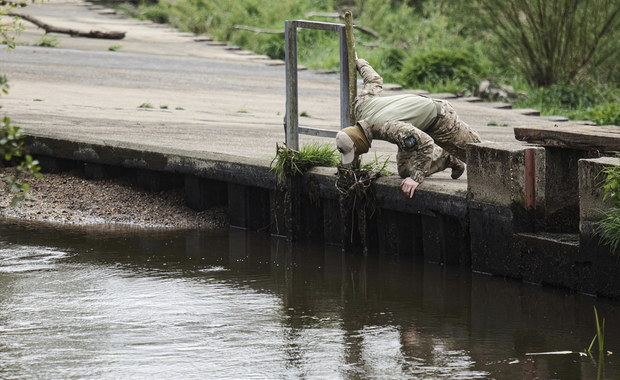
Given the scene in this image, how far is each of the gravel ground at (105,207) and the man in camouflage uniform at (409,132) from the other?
7.61 ft

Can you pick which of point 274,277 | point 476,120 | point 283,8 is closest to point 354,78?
point 274,277

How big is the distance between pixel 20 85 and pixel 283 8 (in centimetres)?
963

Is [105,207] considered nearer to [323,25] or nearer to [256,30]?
[323,25]

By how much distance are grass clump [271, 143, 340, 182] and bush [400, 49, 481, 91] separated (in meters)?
8.04

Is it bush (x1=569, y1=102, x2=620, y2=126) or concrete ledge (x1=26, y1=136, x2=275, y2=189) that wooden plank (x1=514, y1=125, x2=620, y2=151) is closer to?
concrete ledge (x1=26, y1=136, x2=275, y2=189)

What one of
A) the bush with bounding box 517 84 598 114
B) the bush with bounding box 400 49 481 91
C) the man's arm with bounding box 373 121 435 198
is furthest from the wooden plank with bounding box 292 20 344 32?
the bush with bounding box 400 49 481 91

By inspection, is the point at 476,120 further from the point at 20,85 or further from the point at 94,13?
the point at 94,13

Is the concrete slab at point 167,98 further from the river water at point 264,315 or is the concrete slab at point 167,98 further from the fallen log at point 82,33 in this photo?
the river water at point 264,315

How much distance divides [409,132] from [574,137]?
1293 millimetres

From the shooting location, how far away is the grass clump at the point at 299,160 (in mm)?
10570

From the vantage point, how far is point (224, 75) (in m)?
19.5

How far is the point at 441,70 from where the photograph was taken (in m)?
18.8

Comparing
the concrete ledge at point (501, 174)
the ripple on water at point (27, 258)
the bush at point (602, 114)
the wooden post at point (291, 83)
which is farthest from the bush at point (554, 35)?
the ripple on water at point (27, 258)

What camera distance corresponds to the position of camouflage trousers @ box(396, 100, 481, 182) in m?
9.47
